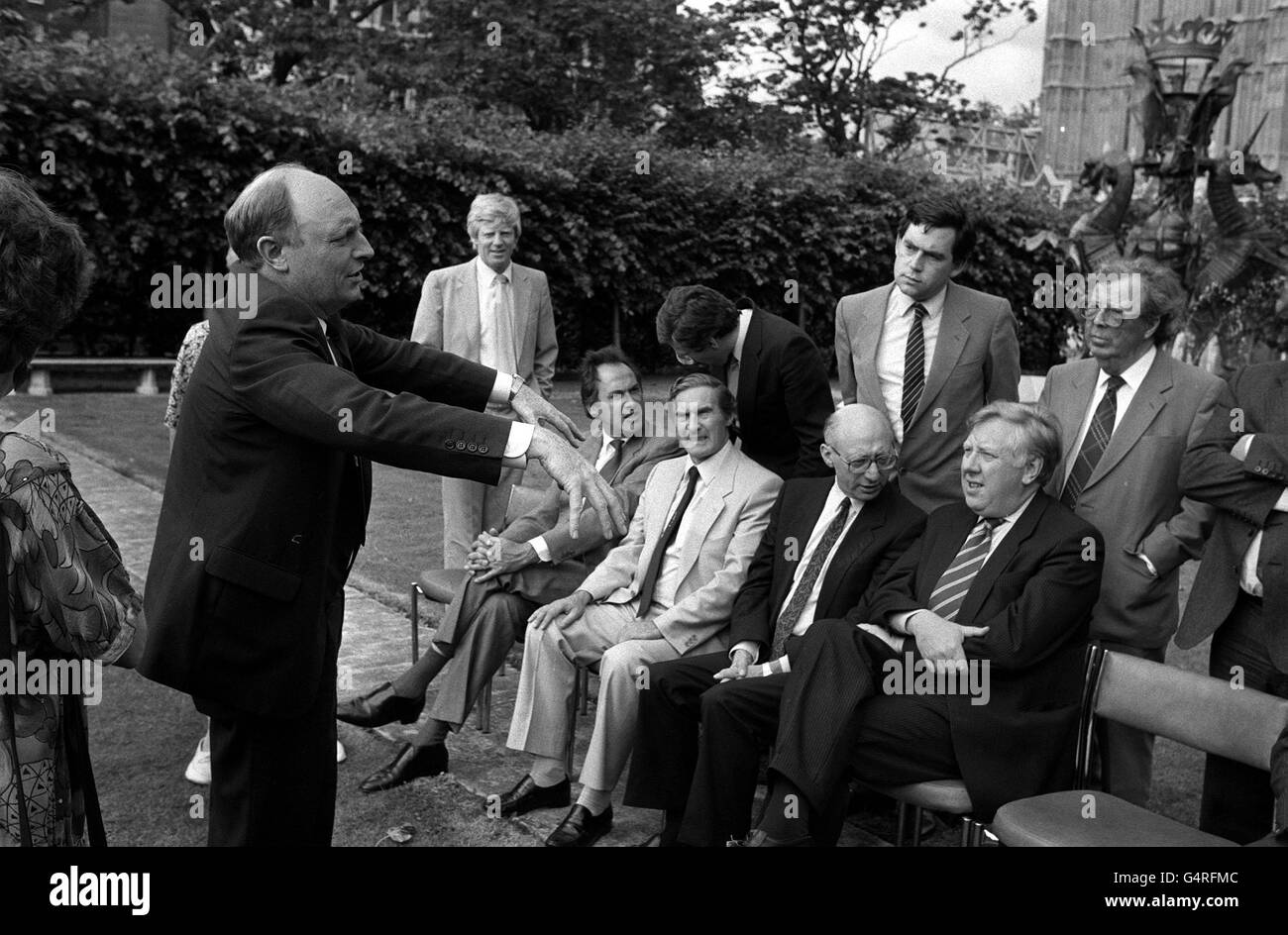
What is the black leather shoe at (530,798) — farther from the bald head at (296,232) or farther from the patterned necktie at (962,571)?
the bald head at (296,232)

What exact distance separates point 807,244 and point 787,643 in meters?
17.8

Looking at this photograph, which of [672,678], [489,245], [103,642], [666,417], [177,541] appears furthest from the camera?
[489,245]

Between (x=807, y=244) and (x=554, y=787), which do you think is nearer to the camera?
(x=554, y=787)

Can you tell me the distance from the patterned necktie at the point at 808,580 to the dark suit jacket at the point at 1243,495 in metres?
1.21

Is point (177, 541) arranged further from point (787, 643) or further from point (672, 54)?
point (672, 54)

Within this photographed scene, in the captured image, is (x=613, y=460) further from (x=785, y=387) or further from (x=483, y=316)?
(x=483, y=316)

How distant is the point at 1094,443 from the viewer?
14.9ft

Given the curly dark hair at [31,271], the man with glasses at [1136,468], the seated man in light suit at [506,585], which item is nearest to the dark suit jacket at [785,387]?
the seated man in light suit at [506,585]

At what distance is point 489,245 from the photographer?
6707 millimetres

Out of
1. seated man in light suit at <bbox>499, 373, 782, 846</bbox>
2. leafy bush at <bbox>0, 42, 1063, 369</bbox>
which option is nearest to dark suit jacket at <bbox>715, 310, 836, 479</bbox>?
seated man in light suit at <bbox>499, 373, 782, 846</bbox>

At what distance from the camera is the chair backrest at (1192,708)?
3.60 meters

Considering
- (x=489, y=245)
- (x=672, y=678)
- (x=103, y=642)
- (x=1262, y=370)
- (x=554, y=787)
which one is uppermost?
(x=489, y=245)

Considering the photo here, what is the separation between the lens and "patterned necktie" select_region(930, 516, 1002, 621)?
426 centimetres

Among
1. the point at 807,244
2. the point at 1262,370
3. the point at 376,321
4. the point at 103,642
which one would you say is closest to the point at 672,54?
the point at 807,244
